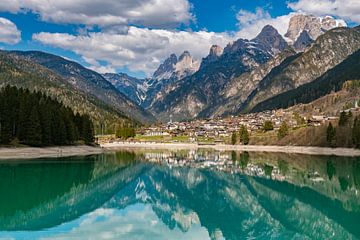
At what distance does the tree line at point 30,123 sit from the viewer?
326 ft

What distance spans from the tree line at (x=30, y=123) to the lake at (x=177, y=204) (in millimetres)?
22838

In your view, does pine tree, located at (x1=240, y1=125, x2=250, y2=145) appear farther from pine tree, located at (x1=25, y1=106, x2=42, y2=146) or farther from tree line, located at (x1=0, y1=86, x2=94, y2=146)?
pine tree, located at (x1=25, y1=106, x2=42, y2=146)

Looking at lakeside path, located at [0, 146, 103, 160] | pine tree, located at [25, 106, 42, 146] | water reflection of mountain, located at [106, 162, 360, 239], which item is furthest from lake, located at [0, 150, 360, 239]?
pine tree, located at [25, 106, 42, 146]

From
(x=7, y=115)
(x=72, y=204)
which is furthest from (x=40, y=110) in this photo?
(x=72, y=204)

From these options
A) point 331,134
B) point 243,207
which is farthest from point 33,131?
point 331,134

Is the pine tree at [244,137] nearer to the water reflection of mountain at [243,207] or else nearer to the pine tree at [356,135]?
the pine tree at [356,135]

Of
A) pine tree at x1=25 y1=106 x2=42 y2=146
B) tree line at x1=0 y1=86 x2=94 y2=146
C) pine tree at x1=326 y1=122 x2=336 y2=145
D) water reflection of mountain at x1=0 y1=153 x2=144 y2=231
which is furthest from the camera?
pine tree at x1=326 y1=122 x2=336 y2=145

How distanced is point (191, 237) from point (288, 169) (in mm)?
57658

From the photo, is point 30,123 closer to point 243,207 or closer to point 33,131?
point 33,131

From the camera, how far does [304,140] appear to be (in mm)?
152250

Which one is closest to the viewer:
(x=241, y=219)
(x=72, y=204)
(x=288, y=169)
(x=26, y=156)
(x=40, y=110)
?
(x=241, y=219)

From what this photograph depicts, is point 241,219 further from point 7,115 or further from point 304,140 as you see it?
point 304,140

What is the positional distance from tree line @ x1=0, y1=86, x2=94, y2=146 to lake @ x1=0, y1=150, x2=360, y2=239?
2284 centimetres

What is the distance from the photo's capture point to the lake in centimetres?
3106
